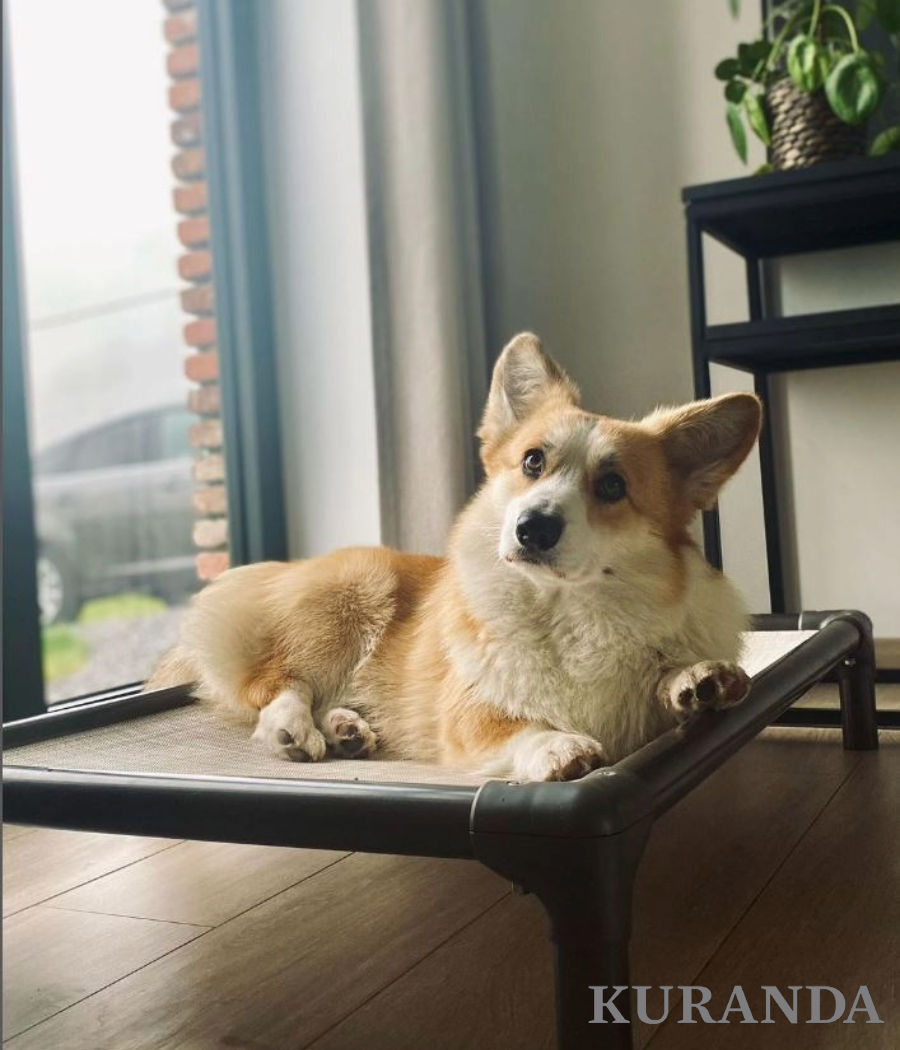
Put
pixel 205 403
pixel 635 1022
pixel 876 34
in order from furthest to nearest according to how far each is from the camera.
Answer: pixel 205 403
pixel 876 34
pixel 635 1022

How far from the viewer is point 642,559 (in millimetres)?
1349

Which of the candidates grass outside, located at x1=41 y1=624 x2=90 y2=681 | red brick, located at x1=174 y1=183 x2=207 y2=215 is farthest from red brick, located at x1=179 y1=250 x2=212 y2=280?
grass outside, located at x1=41 y1=624 x2=90 y2=681

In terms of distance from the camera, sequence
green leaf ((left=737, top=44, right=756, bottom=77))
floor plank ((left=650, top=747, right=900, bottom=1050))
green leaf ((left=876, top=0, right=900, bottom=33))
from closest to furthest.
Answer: floor plank ((left=650, top=747, right=900, bottom=1050)) → green leaf ((left=876, top=0, right=900, bottom=33)) → green leaf ((left=737, top=44, right=756, bottom=77))

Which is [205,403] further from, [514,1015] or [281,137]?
[514,1015]

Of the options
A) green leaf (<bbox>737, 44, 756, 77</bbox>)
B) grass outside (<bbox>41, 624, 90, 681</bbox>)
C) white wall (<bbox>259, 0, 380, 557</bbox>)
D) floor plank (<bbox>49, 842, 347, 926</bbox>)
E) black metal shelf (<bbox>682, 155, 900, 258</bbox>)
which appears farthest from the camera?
white wall (<bbox>259, 0, 380, 557</bbox>)

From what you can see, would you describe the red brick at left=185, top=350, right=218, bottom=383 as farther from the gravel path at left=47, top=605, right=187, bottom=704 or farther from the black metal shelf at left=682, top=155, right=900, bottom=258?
the black metal shelf at left=682, top=155, right=900, bottom=258

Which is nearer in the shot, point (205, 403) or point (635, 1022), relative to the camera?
point (635, 1022)

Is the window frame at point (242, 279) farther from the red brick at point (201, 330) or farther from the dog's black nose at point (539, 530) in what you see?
the dog's black nose at point (539, 530)

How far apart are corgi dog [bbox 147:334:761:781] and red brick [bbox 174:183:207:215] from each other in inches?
75.3

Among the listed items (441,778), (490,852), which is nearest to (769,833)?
(441,778)

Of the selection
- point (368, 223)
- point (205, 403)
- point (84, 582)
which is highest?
point (368, 223)

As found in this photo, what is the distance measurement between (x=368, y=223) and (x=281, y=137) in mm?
501

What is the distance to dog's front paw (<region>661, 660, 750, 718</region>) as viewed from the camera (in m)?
1.22

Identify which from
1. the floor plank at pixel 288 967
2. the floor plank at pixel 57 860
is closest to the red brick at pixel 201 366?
the floor plank at pixel 57 860
